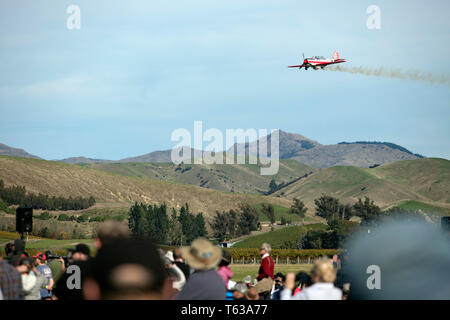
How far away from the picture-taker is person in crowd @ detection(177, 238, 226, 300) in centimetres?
712

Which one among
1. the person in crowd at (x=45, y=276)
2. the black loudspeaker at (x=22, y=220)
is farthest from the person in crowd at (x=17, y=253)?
the black loudspeaker at (x=22, y=220)

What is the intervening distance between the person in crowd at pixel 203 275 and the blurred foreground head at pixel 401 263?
208 inches

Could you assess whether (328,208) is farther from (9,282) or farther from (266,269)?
(9,282)

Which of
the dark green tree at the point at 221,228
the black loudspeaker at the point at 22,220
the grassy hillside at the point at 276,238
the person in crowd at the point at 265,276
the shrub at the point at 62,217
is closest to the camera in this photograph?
the person in crowd at the point at 265,276

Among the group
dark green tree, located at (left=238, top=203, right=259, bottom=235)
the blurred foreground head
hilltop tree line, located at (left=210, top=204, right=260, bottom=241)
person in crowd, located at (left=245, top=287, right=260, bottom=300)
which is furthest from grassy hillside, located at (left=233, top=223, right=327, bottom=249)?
person in crowd, located at (left=245, top=287, right=260, bottom=300)

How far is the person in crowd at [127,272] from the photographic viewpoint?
3.93 m

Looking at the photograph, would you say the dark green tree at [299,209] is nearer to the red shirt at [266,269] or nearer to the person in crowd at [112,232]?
the red shirt at [266,269]

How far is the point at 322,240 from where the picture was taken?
372 feet

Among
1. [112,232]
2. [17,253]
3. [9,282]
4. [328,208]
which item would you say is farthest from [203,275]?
[328,208]

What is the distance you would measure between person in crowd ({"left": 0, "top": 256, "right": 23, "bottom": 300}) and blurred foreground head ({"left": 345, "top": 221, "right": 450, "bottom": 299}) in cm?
650

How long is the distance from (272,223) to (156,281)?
16939 cm
